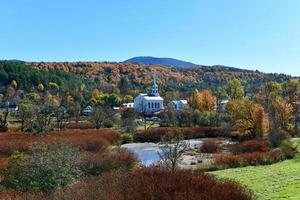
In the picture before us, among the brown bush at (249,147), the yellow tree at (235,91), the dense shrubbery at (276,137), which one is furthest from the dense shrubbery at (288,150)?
the yellow tree at (235,91)

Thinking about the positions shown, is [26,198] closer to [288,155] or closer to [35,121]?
[288,155]

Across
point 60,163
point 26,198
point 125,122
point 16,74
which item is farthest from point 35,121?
point 16,74

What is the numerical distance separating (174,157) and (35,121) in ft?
128

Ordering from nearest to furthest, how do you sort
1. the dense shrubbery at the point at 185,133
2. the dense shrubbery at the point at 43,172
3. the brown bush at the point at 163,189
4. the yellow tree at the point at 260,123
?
1. the brown bush at the point at 163,189
2. the dense shrubbery at the point at 43,172
3. the yellow tree at the point at 260,123
4. the dense shrubbery at the point at 185,133

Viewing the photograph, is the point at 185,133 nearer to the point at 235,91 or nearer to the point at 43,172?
the point at 235,91

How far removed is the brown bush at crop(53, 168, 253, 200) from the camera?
1306 cm

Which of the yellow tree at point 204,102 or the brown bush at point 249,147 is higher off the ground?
the yellow tree at point 204,102

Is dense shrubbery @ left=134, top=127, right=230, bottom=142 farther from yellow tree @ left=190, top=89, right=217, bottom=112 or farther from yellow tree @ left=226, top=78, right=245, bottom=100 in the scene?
yellow tree @ left=226, top=78, right=245, bottom=100

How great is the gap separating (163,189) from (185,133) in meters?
54.8

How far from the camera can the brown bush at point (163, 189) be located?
13.1 meters

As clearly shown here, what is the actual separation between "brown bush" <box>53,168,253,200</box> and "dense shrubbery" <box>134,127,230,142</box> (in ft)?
157

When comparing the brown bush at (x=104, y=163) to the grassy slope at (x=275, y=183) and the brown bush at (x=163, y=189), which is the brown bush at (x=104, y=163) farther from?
the brown bush at (x=163, y=189)

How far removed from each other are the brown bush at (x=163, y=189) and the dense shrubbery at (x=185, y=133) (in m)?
48.0

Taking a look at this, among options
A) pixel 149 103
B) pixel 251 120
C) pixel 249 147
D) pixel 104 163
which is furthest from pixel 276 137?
pixel 149 103
